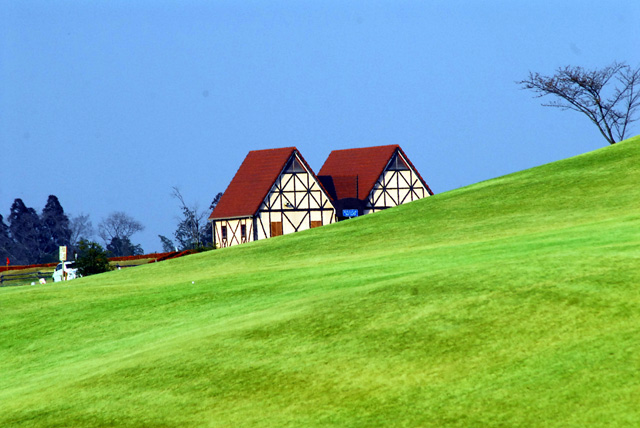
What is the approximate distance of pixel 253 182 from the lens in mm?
66625

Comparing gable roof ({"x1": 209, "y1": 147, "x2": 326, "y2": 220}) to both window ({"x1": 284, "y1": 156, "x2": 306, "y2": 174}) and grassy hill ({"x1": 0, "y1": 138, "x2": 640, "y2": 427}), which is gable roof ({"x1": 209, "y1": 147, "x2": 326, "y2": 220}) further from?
grassy hill ({"x1": 0, "y1": 138, "x2": 640, "y2": 427})

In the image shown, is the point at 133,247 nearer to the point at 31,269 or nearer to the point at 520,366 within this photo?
the point at 31,269

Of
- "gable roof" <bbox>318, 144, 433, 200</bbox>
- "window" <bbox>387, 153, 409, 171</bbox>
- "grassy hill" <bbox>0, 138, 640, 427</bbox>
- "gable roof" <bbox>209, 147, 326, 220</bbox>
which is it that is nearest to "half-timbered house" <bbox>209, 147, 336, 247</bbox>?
"gable roof" <bbox>209, 147, 326, 220</bbox>

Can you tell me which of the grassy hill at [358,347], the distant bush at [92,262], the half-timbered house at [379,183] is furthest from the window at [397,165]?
the grassy hill at [358,347]

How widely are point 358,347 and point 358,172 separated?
60.4 metres

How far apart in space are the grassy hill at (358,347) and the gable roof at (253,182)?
42.7 metres

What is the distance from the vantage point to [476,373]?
10047mm

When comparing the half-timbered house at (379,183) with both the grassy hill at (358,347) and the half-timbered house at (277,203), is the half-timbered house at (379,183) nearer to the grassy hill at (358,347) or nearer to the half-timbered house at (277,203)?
the half-timbered house at (277,203)

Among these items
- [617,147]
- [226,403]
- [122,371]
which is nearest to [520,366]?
[226,403]

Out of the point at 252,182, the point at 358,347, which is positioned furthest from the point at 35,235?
the point at 358,347

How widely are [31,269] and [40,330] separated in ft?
181

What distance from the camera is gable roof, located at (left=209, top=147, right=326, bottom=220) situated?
6462cm

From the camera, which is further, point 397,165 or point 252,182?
point 397,165

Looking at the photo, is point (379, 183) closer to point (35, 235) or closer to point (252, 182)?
point (252, 182)
